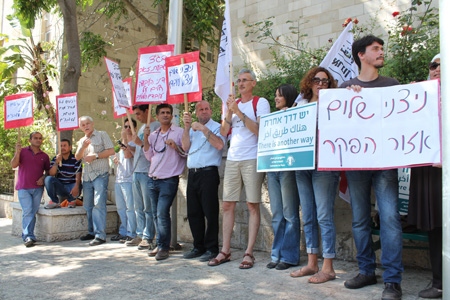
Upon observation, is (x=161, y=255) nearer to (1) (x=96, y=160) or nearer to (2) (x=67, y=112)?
(1) (x=96, y=160)

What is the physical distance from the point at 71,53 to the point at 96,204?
422 cm

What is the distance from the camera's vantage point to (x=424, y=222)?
11.8ft

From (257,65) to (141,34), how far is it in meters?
7.54

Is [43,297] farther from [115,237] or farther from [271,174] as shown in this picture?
[115,237]

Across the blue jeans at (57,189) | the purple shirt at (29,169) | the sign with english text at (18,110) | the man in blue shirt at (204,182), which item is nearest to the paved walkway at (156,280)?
the man in blue shirt at (204,182)

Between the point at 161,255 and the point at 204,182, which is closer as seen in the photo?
the point at 204,182

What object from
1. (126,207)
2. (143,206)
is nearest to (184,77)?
(143,206)

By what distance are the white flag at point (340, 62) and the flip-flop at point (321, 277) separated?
7.43 ft

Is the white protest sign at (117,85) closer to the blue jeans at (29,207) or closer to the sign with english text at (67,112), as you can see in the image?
the sign with english text at (67,112)

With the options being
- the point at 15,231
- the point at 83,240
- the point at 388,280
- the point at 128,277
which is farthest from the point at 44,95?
the point at 388,280

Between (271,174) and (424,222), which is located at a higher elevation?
(271,174)

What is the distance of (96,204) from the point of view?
6949mm

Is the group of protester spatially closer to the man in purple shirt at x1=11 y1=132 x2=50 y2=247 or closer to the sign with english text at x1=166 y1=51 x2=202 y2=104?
the man in purple shirt at x1=11 y1=132 x2=50 y2=247

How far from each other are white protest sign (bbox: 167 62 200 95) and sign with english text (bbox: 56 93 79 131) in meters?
2.51
